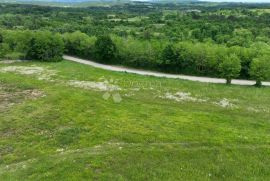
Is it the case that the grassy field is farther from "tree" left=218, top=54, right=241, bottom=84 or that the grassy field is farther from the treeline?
the treeline

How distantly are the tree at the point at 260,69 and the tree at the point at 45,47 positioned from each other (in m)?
42.2

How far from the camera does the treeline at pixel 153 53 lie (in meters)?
60.8

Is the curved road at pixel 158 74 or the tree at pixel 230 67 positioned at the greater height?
the tree at pixel 230 67

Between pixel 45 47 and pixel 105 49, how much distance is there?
44.0 ft

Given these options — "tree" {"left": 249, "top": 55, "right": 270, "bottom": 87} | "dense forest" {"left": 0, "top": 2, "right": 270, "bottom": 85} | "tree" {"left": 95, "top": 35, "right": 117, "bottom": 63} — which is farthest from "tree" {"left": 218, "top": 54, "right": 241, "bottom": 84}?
"tree" {"left": 95, "top": 35, "right": 117, "bottom": 63}

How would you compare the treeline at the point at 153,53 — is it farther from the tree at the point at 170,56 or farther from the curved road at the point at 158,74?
the curved road at the point at 158,74

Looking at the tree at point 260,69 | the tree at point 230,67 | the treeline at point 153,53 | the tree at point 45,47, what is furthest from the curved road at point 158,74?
the tree at point 45,47

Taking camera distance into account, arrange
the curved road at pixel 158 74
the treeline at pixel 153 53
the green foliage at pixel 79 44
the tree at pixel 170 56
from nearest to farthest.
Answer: the treeline at pixel 153 53 → the curved road at pixel 158 74 → the tree at pixel 170 56 → the green foliage at pixel 79 44

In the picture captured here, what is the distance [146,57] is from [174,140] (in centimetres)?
4446

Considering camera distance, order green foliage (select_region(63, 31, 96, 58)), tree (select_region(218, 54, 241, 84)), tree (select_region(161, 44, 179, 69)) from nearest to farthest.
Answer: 1. tree (select_region(218, 54, 241, 84))
2. tree (select_region(161, 44, 179, 69))
3. green foliage (select_region(63, 31, 96, 58))

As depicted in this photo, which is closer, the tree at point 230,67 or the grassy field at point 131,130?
the grassy field at point 131,130

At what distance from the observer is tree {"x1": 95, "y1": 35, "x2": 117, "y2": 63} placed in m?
77.6

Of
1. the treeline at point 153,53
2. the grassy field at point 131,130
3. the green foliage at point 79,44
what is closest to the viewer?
the grassy field at point 131,130

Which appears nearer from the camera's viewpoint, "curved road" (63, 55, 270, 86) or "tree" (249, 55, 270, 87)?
"tree" (249, 55, 270, 87)
